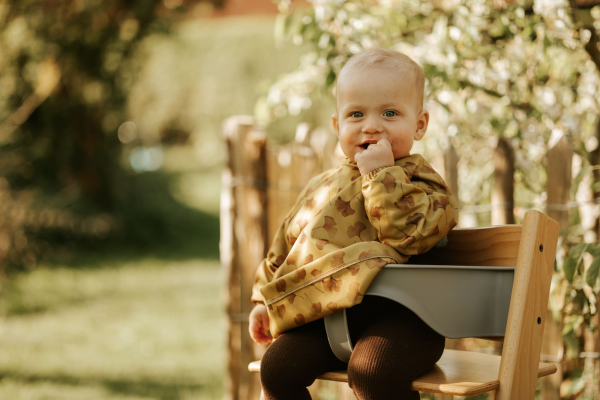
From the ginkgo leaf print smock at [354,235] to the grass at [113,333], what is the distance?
6.47 feet

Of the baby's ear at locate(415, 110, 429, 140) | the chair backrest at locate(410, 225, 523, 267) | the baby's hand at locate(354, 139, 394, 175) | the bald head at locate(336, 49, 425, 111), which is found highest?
the bald head at locate(336, 49, 425, 111)

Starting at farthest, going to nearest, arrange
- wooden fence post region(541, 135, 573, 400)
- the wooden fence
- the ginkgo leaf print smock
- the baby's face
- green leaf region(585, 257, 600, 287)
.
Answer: the wooden fence, wooden fence post region(541, 135, 573, 400), green leaf region(585, 257, 600, 287), the baby's face, the ginkgo leaf print smock

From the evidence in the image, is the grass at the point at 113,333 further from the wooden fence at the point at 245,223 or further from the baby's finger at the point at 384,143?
the baby's finger at the point at 384,143

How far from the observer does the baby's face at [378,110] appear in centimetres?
156

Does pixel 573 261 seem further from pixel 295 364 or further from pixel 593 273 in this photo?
pixel 295 364

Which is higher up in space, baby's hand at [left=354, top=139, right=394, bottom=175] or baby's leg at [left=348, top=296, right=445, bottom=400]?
baby's hand at [left=354, top=139, right=394, bottom=175]

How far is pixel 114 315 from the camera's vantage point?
16.9 ft

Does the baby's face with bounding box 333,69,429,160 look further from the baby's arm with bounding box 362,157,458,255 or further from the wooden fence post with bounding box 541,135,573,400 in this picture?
the wooden fence post with bounding box 541,135,573,400

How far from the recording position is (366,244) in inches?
57.9

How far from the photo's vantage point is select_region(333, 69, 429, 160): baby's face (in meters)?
1.56

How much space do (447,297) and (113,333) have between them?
12.1 ft

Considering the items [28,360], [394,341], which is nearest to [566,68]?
[394,341]

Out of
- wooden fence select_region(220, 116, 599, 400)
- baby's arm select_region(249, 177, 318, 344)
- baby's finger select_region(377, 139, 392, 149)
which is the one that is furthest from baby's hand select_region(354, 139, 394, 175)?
wooden fence select_region(220, 116, 599, 400)

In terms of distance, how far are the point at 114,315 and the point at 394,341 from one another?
413 centimetres
